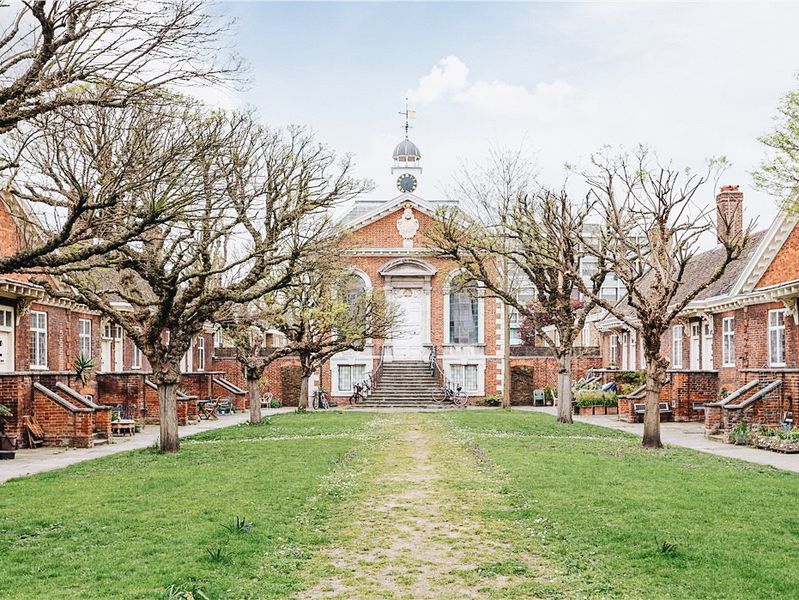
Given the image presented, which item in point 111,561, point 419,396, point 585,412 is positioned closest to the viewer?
point 111,561

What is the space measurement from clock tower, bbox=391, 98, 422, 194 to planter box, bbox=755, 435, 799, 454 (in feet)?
94.4

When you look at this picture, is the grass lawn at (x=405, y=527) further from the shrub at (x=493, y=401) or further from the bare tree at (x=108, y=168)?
the shrub at (x=493, y=401)

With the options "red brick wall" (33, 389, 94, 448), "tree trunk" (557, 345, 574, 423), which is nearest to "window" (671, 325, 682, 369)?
"tree trunk" (557, 345, 574, 423)

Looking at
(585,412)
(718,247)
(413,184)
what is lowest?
(585,412)

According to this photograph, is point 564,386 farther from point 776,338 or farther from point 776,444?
point 776,444

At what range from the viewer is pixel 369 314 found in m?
31.5

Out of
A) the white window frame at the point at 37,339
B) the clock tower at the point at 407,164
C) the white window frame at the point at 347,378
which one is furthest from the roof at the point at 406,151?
the white window frame at the point at 37,339

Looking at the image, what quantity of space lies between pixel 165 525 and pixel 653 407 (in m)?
12.2

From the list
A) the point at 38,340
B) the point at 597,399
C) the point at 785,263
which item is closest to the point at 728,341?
the point at 785,263

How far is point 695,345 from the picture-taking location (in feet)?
110

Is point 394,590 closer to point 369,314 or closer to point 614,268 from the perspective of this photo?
point 614,268

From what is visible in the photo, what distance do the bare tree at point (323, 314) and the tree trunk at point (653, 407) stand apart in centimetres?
836

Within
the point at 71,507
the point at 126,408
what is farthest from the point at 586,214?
the point at 71,507

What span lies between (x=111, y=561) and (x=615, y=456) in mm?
11229
